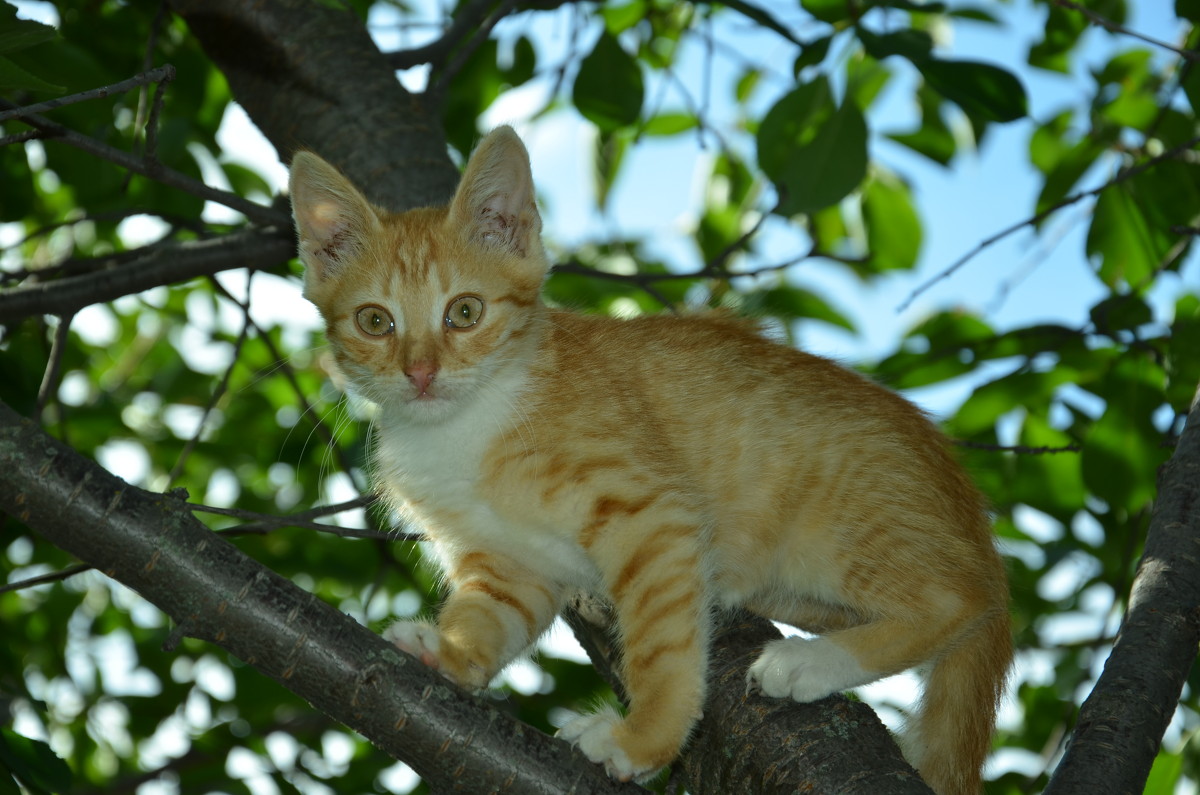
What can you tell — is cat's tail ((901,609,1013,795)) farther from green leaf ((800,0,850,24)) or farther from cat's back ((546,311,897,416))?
green leaf ((800,0,850,24))

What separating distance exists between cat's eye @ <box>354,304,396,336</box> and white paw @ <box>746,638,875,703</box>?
1.42 metres

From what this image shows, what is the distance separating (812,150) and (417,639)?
183cm

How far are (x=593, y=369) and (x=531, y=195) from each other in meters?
0.59

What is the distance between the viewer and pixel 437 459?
9.89 feet

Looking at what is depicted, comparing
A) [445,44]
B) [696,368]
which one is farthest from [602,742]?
[445,44]

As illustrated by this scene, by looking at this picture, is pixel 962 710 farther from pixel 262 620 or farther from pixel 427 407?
pixel 262 620

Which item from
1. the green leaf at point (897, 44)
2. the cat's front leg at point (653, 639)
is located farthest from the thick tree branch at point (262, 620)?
the green leaf at point (897, 44)

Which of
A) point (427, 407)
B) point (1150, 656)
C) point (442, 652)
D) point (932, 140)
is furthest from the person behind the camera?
point (932, 140)

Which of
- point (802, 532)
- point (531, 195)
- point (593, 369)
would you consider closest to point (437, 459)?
point (593, 369)

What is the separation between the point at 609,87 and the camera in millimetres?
3568

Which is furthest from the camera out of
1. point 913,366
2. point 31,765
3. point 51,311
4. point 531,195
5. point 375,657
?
point 913,366

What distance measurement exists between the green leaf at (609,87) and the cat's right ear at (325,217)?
91 cm

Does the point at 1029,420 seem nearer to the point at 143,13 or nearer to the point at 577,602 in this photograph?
the point at 577,602

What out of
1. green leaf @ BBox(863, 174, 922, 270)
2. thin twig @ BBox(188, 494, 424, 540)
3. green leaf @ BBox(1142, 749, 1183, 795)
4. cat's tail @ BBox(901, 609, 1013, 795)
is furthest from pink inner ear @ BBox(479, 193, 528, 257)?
green leaf @ BBox(1142, 749, 1183, 795)
